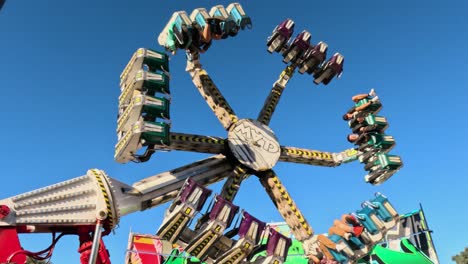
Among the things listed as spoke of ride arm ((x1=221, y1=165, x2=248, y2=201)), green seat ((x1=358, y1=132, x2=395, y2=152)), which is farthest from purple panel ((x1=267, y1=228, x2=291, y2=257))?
green seat ((x1=358, y1=132, x2=395, y2=152))

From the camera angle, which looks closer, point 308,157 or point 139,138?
point 139,138

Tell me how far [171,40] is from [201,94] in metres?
2.12

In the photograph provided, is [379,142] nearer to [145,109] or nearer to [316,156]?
[316,156]

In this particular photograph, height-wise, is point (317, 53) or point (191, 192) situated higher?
point (317, 53)

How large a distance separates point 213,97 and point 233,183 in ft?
9.36

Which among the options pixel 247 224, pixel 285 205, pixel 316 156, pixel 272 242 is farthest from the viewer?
pixel 316 156

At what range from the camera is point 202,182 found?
42.0 ft

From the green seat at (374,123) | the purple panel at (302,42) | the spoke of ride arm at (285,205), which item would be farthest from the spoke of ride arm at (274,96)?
the green seat at (374,123)

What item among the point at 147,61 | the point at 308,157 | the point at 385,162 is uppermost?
the point at 147,61

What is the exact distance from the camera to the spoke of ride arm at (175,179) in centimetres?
1141

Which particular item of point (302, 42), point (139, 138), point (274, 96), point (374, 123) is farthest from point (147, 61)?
point (374, 123)

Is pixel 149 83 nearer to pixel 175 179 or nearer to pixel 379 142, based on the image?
pixel 175 179

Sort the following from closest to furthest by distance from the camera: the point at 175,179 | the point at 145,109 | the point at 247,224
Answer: the point at 145,109 → the point at 247,224 → the point at 175,179

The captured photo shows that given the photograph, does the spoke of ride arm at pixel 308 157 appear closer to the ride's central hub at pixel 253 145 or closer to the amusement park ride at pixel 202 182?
the amusement park ride at pixel 202 182
